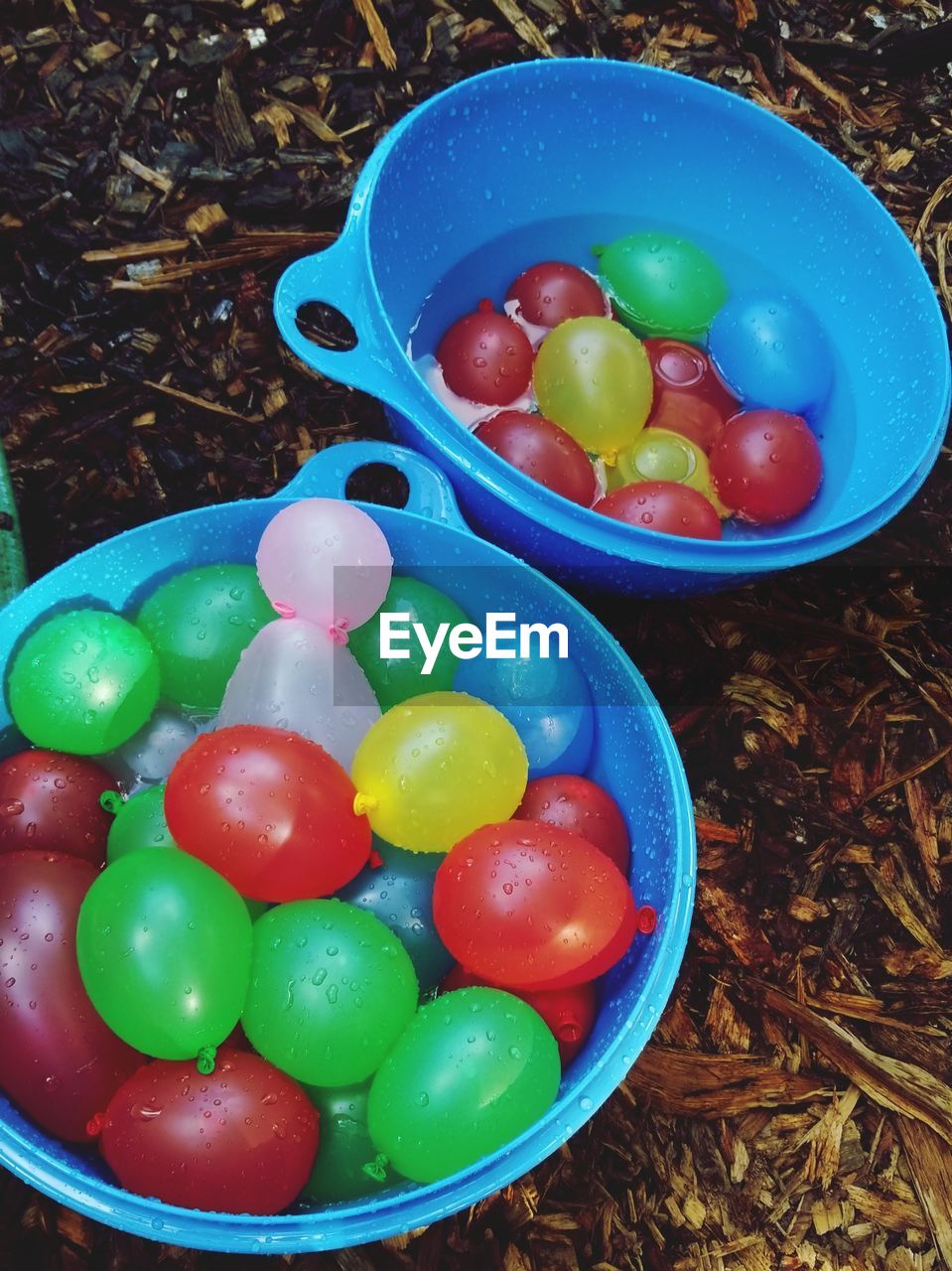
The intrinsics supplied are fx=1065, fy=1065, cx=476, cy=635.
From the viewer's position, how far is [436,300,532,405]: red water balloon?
4.75ft

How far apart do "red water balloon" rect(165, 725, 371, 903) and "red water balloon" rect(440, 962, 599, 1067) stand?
18 cm

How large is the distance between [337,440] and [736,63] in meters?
1.01

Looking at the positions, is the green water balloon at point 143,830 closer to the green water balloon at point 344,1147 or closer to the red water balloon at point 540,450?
the green water balloon at point 344,1147

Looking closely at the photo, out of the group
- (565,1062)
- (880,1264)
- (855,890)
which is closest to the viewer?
(565,1062)

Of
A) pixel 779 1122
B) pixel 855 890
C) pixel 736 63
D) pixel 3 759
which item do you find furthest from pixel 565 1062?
pixel 736 63

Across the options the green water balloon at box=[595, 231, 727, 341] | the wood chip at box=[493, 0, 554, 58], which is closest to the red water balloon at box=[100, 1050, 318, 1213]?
A: the green water balloon at box=[595, 231, 727, 341]

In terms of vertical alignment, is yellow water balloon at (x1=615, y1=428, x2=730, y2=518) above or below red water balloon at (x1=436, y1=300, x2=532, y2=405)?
below

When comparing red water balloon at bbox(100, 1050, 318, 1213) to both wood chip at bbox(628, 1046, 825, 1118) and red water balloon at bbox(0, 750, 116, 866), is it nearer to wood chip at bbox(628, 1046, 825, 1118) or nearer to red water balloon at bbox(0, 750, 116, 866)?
red water balloon at bbox(0, 750, 116, 866)

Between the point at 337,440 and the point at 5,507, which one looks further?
the point at 337,440

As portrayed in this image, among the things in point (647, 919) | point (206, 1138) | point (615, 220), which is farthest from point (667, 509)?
point (206, 1138)

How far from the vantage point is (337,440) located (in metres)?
1.61

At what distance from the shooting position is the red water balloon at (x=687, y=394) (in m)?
1.52

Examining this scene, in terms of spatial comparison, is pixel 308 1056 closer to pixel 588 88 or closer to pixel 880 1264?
pixel 880 1264

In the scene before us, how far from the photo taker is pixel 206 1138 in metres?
0.92
